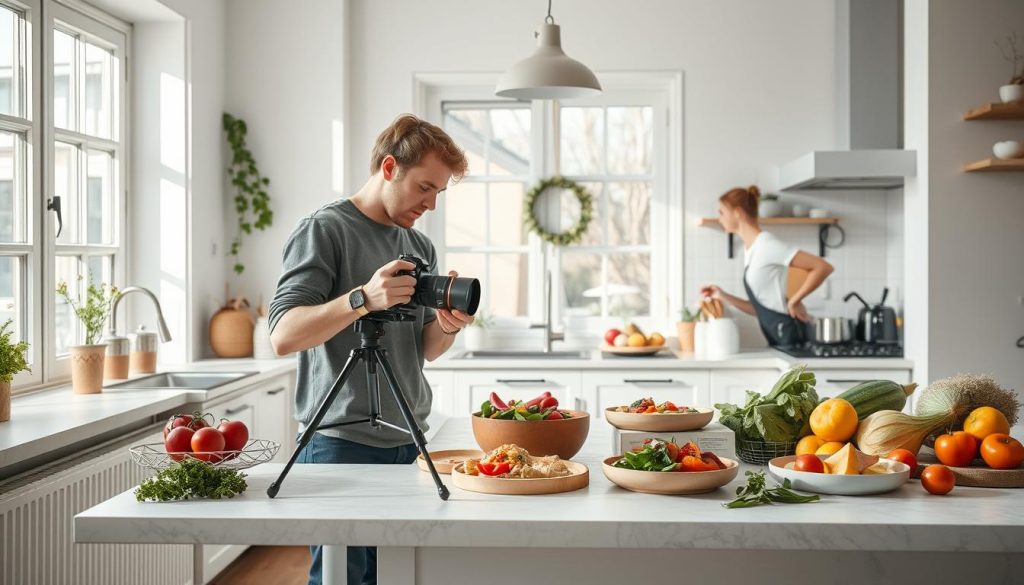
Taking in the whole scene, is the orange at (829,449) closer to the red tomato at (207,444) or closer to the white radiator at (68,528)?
the red tomato at (207,444)

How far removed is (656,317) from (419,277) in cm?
342

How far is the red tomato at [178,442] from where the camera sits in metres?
1.81

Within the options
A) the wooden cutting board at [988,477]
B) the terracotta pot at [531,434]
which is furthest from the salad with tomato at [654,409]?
the wooden cutting board at [988,477]

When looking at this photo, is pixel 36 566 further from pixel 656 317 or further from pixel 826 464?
pixel 656 317

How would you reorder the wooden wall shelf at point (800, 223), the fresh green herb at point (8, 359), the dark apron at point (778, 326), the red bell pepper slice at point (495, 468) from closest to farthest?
the red bell pepper slice at point (495, 468) → the fresh green herb at point (8, 359) → the dark apron at point (778, 326) → the wooden wall shelf at point (800, 223)

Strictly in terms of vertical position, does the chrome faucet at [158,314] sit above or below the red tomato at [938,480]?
above

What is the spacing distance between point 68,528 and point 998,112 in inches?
148

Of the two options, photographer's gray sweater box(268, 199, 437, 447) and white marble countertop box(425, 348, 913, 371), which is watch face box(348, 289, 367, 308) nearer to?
photographer's gray sweater box(268, 199, 437, 447)

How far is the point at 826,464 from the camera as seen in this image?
183 centimetres

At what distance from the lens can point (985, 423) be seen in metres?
1.95

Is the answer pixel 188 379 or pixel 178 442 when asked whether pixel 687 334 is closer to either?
pixel 188 379

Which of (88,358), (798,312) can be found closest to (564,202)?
(798,312)

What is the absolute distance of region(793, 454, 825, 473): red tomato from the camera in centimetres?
180

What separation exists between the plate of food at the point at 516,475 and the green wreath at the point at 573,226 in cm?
323
